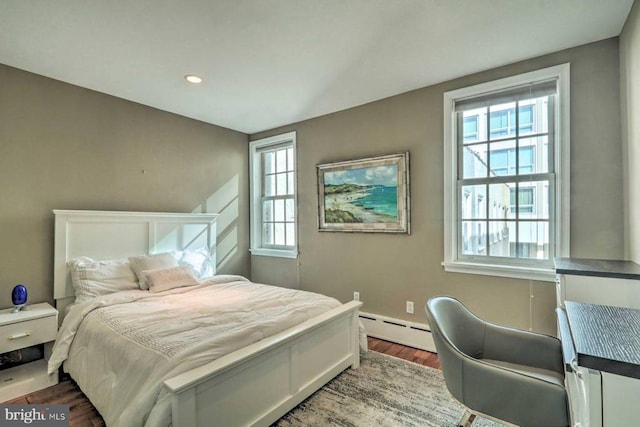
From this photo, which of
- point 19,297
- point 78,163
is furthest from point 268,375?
point 78,163

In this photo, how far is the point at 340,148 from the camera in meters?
3.74

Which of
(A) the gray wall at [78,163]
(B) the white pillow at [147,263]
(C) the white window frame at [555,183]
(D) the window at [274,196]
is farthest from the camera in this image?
(D) the window at [274,196]

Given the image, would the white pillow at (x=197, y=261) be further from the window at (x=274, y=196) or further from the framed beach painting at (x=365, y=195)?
the framed beach painting at (x=365, y=195)

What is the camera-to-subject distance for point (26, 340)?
2334 millimetres

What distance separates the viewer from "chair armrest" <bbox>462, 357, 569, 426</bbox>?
4.34ft

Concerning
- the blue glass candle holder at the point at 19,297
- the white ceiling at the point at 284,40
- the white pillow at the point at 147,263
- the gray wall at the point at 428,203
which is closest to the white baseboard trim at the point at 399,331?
the gray wall at the point at 428,203

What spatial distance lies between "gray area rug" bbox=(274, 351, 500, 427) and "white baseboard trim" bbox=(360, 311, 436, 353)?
1.42 feet

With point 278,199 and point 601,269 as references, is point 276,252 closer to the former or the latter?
point 278,199

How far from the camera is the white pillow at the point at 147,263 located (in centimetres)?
296

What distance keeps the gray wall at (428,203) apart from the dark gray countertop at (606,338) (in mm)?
1470

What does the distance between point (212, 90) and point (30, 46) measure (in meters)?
1.36

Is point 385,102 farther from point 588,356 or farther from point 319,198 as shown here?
point 588,356

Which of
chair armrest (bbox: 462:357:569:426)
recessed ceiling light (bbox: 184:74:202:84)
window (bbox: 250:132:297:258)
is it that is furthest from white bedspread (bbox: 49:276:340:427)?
recessed ceiling light (bbox: 184:74:202:84)

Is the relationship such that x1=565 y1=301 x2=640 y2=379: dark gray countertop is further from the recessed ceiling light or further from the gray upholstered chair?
the recessed ceiling light
